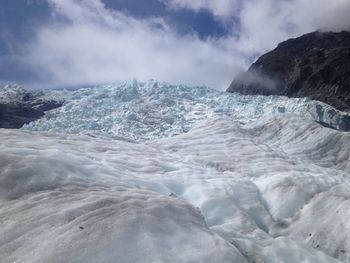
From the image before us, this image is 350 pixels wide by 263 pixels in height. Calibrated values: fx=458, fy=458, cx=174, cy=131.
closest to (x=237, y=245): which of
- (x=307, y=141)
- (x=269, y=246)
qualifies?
(x=269, y=246)

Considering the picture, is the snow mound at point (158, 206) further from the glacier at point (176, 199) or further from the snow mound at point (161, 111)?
the snow mound at point (161, 111)

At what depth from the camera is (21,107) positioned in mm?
64500

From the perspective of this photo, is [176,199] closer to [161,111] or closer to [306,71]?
[161,111]

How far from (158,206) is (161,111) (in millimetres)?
30116

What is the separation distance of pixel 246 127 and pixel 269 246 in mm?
17805

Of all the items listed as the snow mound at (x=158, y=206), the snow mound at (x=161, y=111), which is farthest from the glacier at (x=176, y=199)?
the snow mound at (x=161, y=111)

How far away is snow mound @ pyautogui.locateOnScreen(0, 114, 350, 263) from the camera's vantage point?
6.97 meters

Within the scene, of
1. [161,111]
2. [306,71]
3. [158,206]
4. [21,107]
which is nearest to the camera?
[158,206]

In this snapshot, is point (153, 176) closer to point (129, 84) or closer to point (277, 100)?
point (277, 100)

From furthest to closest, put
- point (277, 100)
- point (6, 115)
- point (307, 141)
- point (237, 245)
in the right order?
point (6, 115) → point (277, 100) → point (307, 141) → point (237, 245)

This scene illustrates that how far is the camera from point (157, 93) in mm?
42906

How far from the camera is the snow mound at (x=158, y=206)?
6969 millimetres

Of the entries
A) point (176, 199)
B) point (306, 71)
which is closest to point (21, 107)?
point (306, 71)

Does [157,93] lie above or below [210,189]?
above
